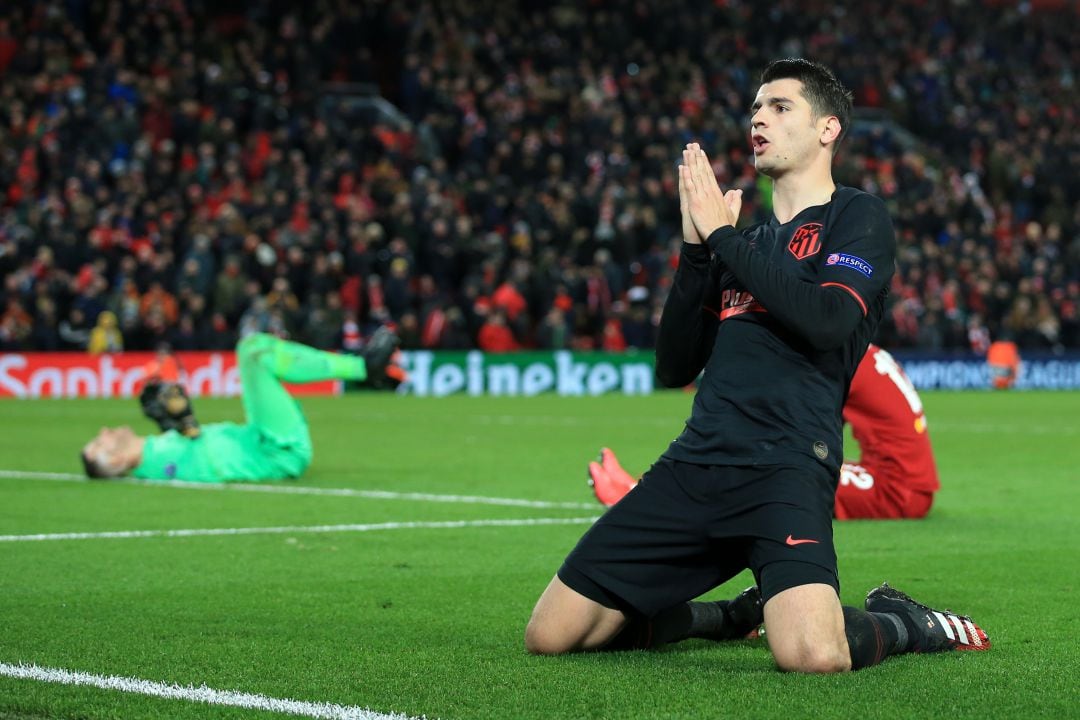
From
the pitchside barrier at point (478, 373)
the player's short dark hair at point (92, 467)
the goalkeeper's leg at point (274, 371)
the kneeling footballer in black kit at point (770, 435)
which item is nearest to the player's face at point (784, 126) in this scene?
the kneeling footballer in black kit at point (770, 435)

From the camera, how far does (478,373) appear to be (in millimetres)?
27391

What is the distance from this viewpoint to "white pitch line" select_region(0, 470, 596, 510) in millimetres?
10203

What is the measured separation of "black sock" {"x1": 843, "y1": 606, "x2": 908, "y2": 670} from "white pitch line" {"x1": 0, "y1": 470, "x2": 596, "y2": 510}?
498 cm

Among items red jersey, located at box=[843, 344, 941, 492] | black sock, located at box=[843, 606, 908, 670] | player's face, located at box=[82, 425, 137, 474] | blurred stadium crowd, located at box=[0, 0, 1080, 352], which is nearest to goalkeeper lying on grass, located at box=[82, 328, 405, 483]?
player's face, located at box=[82, 425, 137, 474]

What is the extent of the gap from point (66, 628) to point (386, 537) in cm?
304

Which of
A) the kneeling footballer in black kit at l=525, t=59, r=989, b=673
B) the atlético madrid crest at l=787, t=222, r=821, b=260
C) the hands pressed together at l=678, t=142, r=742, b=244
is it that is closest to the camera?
the kneeling footballer in black kit at l=525, t=59, r=989, b=673

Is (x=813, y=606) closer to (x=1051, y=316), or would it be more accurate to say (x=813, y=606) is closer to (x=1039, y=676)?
(x=1039, y=676)

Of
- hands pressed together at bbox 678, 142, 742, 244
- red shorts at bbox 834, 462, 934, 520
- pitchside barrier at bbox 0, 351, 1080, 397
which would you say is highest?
hands pressed together at bbox 678, 142, 742, 244

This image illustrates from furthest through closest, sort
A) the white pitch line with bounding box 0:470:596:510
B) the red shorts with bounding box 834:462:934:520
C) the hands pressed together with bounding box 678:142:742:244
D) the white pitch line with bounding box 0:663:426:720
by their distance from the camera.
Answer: the white pitch line with bounding box 0:470:596:510 < the red shorts with bounding box 834:462:934:520 < the hands pressed together with bounding box 678:142:742:244 < the white pitch line with bounding box 0:663:426:720

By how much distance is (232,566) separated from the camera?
287 inches

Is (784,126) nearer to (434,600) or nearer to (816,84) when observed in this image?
(816,84)

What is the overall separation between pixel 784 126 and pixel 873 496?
440 centimetres

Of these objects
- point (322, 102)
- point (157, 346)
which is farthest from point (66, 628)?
point (322, 102)

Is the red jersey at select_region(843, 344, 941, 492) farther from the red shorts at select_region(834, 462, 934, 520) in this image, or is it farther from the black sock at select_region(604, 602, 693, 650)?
the black sock at select_region(604, 602, 693, 650)
